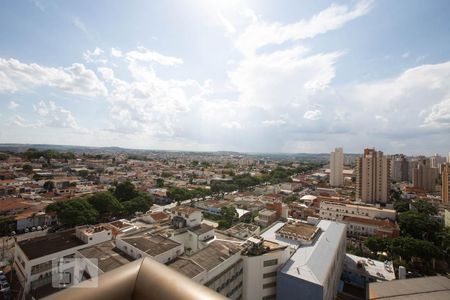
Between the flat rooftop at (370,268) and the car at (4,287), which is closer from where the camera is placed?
the car at (4,287)

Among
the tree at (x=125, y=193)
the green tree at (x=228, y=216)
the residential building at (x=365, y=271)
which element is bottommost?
the residential building at (x=365, y=271)

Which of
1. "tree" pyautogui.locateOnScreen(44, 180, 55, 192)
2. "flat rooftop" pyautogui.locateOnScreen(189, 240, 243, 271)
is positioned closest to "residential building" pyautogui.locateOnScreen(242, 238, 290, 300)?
"flat rooftop" pyautogui.locateOnScreen(189, 240, 243, 271)

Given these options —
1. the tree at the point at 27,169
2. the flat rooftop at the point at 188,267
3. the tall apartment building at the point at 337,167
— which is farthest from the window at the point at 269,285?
the tree at the point at 27,169

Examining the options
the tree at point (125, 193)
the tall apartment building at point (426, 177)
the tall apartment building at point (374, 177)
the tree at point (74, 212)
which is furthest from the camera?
the tall apartment building at point (426, 177)

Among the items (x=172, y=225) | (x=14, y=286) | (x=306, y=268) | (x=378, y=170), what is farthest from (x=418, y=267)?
(x=14, y=286)

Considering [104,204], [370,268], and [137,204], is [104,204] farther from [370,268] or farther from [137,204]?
[370,268]

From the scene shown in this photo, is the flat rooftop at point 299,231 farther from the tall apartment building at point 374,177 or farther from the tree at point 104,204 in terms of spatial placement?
the tall apartment building at point 374,177

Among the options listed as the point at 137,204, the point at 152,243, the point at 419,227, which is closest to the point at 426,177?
the point at 419,227

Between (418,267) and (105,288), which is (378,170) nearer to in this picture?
(418,267)
